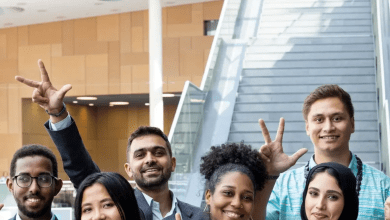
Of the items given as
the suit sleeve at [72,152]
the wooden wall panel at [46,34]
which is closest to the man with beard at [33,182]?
the suit sleeve at [72,152]

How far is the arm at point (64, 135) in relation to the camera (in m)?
2.73

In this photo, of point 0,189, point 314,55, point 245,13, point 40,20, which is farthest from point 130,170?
point 40,20

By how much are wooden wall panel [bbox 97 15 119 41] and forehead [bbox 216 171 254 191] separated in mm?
15409

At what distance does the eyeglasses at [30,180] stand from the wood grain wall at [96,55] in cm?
1424

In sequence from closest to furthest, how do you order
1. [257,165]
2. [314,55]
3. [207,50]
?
[257,165] < [314,55] < [207,50]

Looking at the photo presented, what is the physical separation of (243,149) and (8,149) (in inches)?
632

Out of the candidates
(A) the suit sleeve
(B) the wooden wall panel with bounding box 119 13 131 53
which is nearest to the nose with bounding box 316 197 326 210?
(A) the suit sleeve

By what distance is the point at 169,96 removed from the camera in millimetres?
17562

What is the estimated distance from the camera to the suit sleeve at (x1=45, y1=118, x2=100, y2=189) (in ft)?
9.09

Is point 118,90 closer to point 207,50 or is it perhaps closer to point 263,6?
point 207,50

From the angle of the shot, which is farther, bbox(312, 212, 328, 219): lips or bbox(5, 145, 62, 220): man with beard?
bbox(5, 145, 62, 220): man with beard

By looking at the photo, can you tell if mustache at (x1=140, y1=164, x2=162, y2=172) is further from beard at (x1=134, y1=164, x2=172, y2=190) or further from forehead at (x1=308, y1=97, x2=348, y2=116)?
forehead at (x1=308, y1=97, x2=348, y2=116)

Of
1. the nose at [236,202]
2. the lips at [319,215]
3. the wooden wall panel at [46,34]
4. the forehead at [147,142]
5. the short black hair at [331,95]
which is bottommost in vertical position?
the lips at [319,215]

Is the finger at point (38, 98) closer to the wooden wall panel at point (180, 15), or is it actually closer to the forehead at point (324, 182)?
the forehead at point (324, 182)
